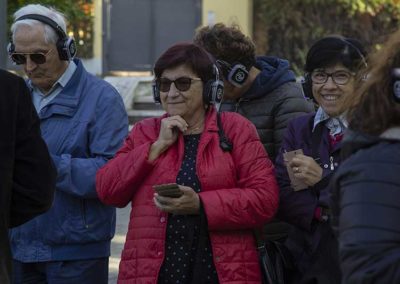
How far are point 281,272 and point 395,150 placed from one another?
1.73 m

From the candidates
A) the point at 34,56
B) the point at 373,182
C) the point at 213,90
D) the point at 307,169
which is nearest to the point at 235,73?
the point at 213,90

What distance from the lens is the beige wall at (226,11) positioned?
18.0m

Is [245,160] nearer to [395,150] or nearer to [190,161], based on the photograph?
[190,161]

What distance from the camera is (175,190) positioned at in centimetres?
382

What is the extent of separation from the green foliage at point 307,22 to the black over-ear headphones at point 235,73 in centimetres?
1316

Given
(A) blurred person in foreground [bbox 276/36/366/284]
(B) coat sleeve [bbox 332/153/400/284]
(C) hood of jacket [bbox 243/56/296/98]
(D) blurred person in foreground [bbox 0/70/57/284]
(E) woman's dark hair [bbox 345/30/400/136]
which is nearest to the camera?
(B) coat sleeve [bbox 332/153/400/284]

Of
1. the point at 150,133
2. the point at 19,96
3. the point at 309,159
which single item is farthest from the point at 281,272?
the point at 19,96

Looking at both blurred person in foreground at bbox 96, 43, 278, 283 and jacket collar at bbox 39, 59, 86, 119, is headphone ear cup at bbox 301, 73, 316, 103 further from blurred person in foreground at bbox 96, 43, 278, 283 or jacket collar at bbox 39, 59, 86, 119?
jacket collar at bbox 39, 59, 86, 119

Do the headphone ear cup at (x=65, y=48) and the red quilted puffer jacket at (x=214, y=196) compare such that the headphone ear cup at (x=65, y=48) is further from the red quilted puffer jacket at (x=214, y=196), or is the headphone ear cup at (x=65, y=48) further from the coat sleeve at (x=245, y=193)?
the coat sleeve at (x=245, y=193)

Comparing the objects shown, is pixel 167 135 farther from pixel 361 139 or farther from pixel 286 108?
pixel 361 139

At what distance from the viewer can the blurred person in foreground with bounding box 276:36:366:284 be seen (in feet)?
13.2

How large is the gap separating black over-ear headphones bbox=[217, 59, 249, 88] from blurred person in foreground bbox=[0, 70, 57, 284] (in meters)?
1.29

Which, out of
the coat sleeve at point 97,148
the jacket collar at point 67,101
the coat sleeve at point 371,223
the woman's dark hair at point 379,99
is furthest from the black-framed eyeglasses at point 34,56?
the coat sleeve at point 371,223

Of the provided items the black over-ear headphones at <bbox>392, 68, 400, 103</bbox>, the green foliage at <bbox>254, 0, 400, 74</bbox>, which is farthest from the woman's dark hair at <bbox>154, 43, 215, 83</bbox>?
the green foliage at <bbox>254, 0, 400, 74</bbox>
